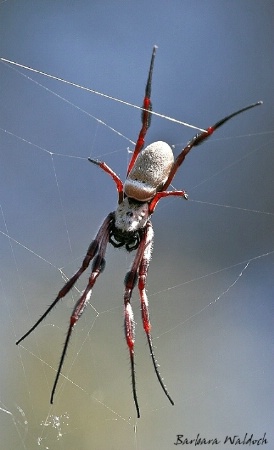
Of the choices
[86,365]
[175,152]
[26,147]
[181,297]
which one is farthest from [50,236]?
[175,152]

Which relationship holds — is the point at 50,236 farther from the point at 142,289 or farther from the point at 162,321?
the point at 142,289

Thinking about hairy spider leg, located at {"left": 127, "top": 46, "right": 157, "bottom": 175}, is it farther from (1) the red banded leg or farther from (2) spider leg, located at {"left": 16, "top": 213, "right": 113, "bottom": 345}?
(1) the red banded leg

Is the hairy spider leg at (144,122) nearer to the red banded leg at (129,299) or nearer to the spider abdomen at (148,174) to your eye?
the spider abdomen at (148,174)

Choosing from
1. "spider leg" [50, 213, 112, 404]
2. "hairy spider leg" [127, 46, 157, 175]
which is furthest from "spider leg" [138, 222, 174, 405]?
"hairy spider leg" [127, 46, 157, 175]
